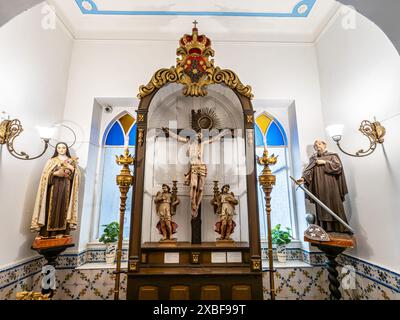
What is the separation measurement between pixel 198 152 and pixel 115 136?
137cm

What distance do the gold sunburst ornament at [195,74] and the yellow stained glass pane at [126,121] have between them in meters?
1.01

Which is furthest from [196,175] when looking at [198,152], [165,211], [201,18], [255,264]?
[201,18]

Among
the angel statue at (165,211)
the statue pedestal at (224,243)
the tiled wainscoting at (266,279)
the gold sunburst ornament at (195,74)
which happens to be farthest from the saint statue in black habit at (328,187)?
the angel statue at (165,211)

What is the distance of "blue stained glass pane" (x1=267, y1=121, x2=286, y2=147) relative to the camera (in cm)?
278

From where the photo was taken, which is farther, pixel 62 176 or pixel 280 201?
pixel 280 201

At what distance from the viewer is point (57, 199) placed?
6.27ft

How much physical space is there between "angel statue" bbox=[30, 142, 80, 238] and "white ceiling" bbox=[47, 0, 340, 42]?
5.61 feet

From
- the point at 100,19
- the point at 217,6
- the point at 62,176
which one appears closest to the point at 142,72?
the point at 100,19

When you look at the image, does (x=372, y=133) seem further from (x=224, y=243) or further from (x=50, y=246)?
(x=50, y=246)

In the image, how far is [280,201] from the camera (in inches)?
104

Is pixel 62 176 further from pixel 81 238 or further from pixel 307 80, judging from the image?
pixel 307 80
